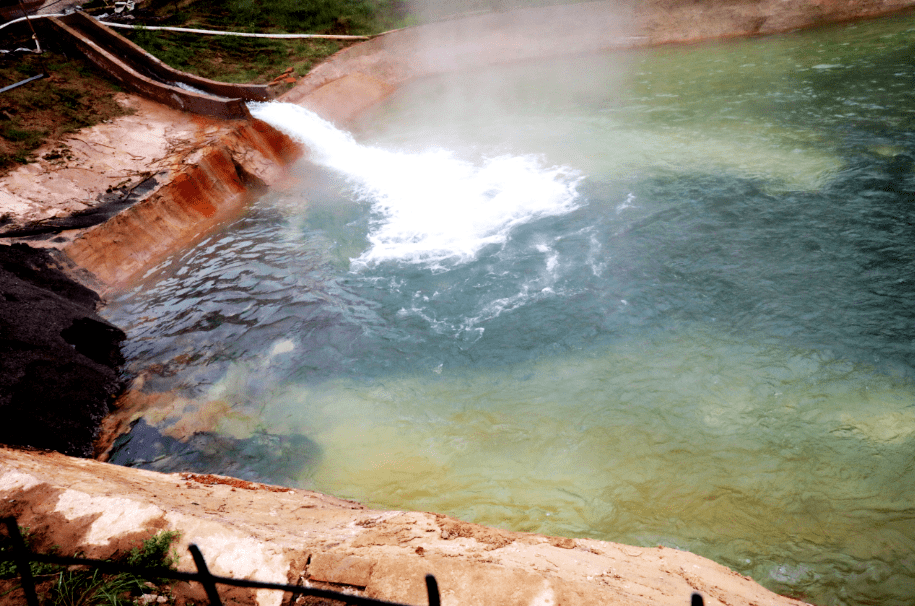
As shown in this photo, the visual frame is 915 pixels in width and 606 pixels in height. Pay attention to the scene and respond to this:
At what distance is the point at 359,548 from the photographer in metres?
4.37

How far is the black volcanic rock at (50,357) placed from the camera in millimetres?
7406

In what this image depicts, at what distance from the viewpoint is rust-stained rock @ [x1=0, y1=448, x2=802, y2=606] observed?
12.4 feet

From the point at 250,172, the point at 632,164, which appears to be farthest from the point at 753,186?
the point at 250,172

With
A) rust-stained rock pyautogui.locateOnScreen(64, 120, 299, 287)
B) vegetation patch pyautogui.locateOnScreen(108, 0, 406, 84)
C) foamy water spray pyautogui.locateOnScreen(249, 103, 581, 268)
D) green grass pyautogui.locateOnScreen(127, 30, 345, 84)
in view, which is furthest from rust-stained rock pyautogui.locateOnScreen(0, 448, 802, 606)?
vegetation patch pyautogui.locateOnScreen(108, 0, 406, 84)

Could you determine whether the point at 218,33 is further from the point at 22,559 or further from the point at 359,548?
the point at 22,559

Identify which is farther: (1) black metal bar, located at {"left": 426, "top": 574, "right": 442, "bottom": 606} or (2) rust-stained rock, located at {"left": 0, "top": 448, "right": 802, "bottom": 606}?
(2) rust-stained rock, located at {"left": 0, "top": 448, "right": 802, "bottom": 606}

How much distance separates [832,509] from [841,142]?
10189 mm

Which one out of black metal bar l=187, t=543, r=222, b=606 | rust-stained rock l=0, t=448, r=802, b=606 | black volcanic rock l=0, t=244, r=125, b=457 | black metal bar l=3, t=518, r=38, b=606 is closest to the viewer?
black metal bar l=187, t=543, r=222, b=606

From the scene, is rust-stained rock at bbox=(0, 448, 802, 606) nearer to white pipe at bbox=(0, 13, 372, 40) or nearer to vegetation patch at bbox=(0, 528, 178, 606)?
vegetation patch at bbox=(0, 528, 178, 606)

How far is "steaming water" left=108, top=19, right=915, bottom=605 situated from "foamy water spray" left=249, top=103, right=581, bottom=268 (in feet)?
0.29

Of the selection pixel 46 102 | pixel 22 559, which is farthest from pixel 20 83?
pixel 22 559

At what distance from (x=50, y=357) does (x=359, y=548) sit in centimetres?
706

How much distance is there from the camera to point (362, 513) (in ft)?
18.5

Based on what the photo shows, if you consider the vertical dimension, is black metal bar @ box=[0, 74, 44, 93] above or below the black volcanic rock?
above
